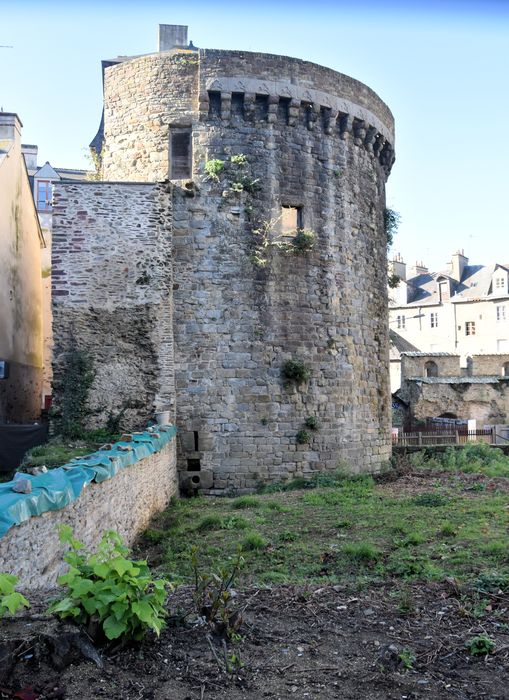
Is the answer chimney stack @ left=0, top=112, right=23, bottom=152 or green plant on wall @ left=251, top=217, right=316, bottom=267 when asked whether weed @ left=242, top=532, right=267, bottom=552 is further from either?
chimney stack @ left=0, top=112, right=23, bottom=152

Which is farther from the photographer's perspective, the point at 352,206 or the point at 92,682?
the point at 352,206

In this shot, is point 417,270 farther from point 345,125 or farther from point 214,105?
point 214,105

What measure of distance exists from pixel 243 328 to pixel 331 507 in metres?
4.45

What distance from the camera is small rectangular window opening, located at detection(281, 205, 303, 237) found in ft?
48.6

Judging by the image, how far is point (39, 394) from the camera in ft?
66.3

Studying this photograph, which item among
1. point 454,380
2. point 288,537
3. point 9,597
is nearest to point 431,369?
point 454,380

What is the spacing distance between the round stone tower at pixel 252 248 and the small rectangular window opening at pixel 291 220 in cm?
3

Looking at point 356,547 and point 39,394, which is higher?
point 39,394

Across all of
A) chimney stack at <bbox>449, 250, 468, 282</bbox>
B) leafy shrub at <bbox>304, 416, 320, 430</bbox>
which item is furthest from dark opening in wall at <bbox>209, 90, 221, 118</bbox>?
chimney stack at <bbox>449, 250, 468, 282</bbox>

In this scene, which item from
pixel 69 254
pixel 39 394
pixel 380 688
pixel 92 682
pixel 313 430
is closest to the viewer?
pixel 92 682

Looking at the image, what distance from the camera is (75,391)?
13.1 m

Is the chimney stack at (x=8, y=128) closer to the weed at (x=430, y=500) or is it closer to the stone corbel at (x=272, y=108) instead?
the stone corbel at (x=272, y=108)

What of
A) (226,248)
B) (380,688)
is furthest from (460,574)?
(226,248)

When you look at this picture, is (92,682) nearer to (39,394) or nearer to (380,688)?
(380,688)
